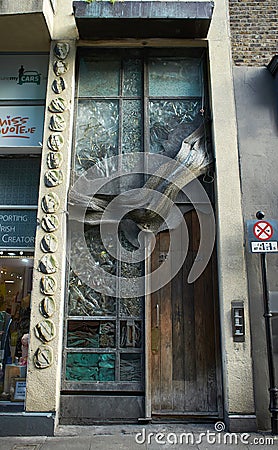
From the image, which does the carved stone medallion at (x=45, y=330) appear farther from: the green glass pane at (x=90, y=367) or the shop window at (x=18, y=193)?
the shop window at (x=18, y=193)

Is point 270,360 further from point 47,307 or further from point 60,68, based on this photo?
point 60,68

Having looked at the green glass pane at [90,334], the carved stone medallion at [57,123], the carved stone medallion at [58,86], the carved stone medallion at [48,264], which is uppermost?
the carved stone medallion at [58,86]

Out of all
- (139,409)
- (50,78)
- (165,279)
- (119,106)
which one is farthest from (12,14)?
(139,409)

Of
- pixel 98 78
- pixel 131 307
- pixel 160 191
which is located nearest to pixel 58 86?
pixel 98 78

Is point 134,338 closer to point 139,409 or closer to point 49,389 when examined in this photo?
point 139,409

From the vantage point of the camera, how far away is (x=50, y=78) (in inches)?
266

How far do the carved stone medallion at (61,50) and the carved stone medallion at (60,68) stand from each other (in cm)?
12

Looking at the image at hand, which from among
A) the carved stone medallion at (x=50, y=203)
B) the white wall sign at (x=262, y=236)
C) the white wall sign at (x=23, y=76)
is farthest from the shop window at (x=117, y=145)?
the white wall sign at (x=262, y=236)

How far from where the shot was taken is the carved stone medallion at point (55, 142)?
6.44 meters

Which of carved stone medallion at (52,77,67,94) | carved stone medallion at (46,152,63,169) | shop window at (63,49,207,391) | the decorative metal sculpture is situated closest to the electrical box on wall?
shop window at (63,49,207,391)

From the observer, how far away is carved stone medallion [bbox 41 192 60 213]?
617cm

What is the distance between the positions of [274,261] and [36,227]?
390 centimetres

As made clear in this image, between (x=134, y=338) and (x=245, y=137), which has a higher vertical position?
(x=245, y=137)

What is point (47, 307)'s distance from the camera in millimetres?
5812
